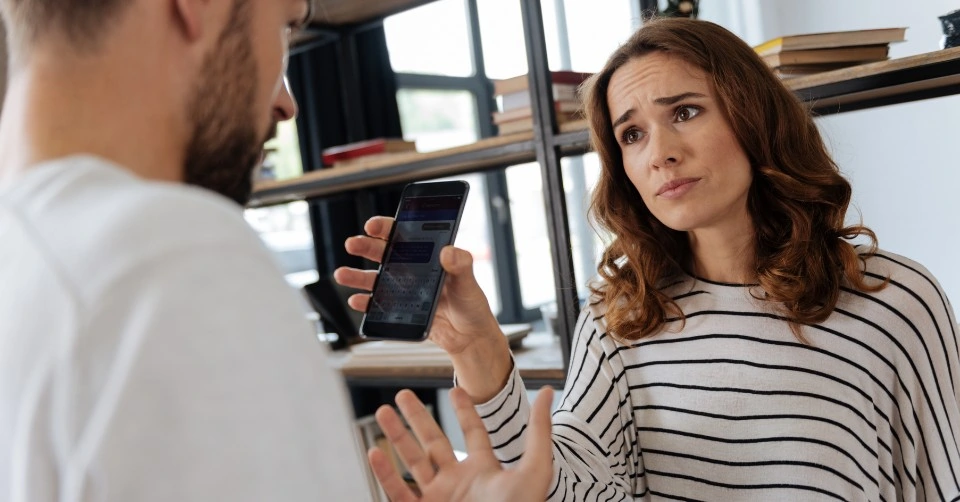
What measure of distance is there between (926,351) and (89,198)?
1100 millimetres

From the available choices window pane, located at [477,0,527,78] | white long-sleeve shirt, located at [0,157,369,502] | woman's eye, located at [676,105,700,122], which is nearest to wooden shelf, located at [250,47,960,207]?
woman's eye, located at [676,105,700,122]

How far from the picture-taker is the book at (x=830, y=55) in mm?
1333

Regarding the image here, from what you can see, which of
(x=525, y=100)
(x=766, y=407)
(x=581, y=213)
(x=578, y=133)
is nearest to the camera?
(x=766, y=407)

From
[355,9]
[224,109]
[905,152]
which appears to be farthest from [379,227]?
[905,152]

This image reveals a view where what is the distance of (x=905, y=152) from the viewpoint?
2.09m

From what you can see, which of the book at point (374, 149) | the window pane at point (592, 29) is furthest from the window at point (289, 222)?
the window pane at point (592, 29)

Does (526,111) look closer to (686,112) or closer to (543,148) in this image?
(543,148)

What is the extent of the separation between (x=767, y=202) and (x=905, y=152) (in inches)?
40.1

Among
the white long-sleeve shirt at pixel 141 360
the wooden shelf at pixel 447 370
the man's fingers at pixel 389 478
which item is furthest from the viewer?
the wooden shelf at pixel 447 370

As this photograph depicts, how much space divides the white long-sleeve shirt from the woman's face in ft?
3.00

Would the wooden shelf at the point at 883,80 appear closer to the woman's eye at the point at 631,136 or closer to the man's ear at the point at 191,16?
the woman's eye at the point at 631,136

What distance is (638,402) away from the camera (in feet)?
4.21

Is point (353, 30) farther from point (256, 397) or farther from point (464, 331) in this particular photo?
point (256, 397)

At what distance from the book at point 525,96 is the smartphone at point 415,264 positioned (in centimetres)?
57
